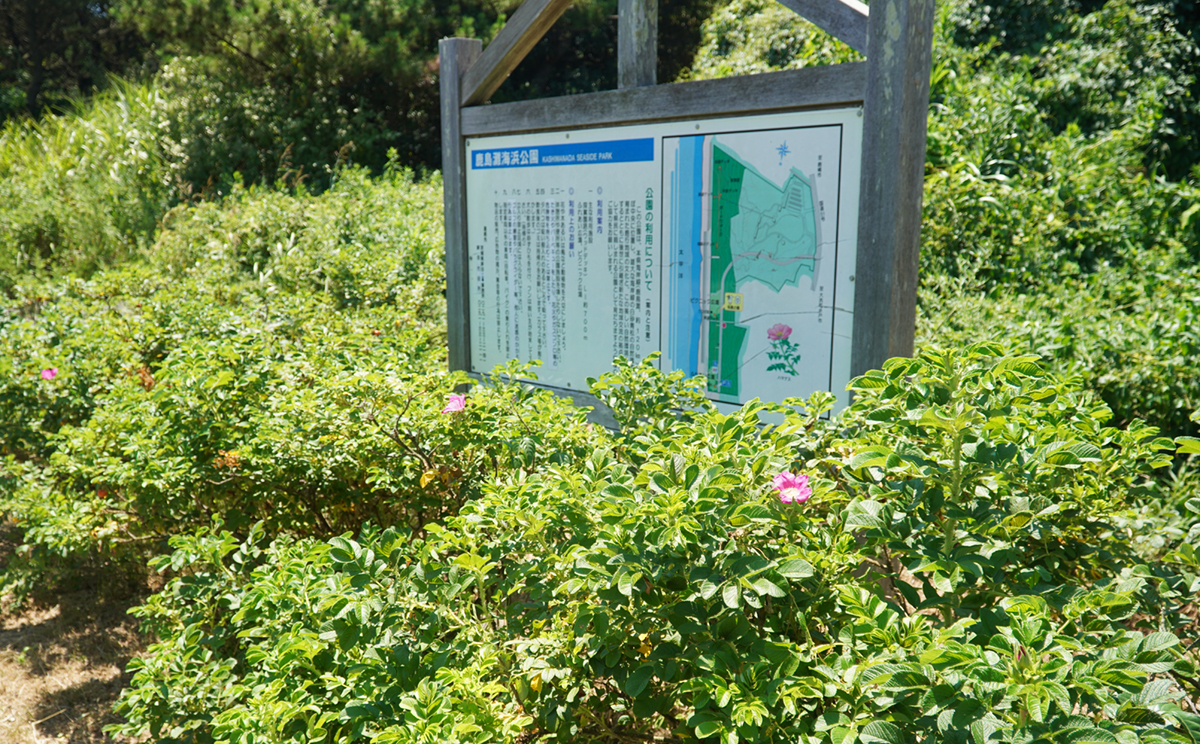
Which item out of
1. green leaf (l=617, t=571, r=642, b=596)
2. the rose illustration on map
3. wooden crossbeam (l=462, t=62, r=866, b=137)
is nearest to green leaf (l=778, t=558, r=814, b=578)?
green leaf (l=617, t=571, r=642, b=596)

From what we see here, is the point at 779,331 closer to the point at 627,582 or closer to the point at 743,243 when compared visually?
the point at 743,243

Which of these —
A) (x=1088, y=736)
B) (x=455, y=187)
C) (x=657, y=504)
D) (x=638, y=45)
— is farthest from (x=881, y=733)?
(x=455, y=187)

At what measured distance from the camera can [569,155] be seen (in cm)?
335

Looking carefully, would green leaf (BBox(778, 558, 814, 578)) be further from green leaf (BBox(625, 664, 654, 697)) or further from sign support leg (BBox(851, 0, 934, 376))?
sign support leg (BBox(851, 0, 934, 376))

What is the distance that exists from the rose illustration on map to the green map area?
0.36 feet

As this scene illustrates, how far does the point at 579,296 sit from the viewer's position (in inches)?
134

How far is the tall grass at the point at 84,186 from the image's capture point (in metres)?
7.44

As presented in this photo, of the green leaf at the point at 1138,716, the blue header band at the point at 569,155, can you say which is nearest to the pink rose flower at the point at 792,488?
the green leaf at the point at 1138,716

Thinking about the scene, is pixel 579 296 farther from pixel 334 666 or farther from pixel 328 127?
pixel 328 127

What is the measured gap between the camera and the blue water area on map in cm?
297

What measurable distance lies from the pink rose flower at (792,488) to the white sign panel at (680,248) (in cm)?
111

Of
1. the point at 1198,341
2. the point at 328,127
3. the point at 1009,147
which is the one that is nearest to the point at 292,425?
the point at 1198,341

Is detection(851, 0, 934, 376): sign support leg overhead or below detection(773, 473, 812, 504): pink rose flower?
overhead

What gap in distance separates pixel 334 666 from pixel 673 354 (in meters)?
1.70
